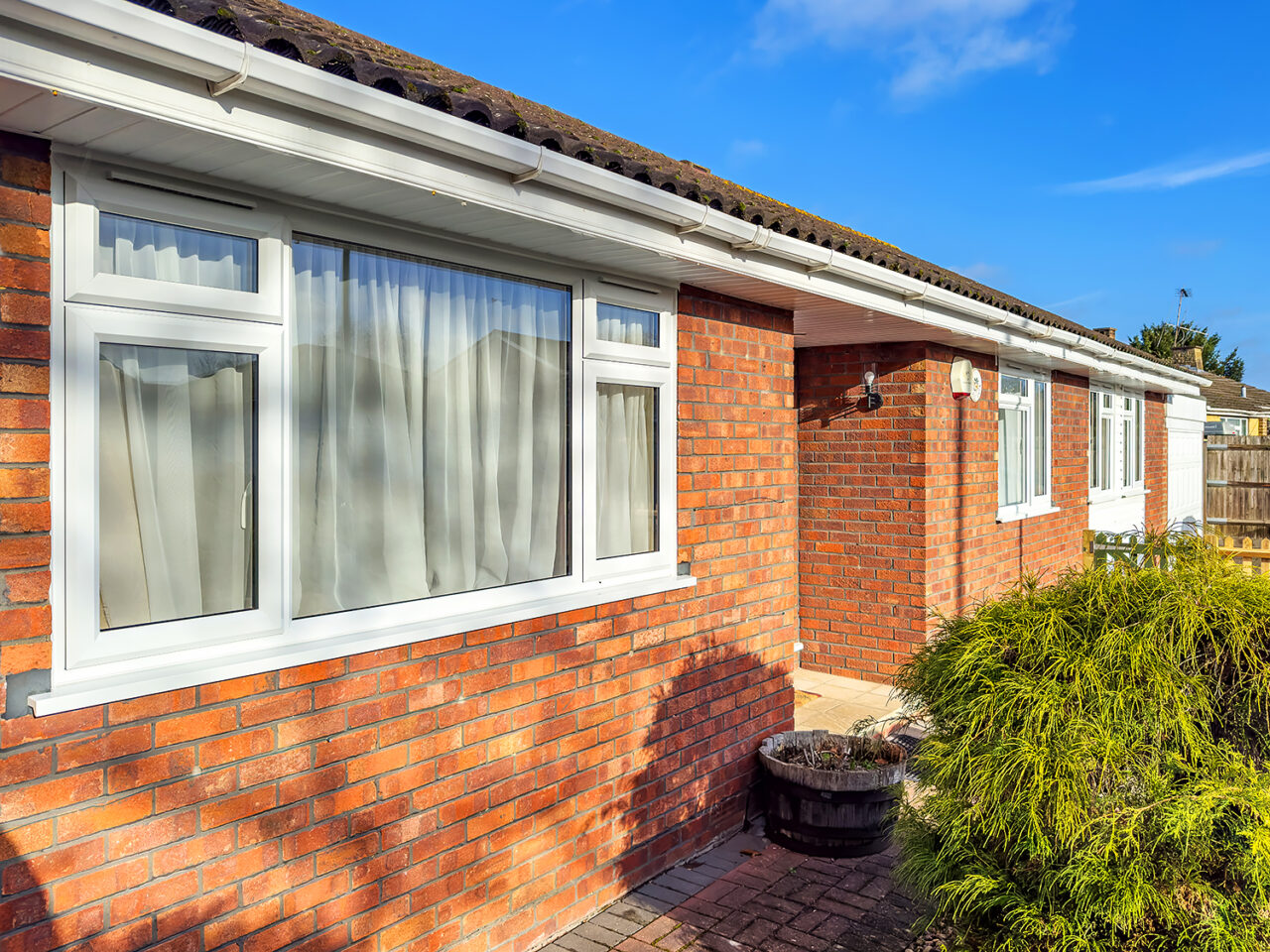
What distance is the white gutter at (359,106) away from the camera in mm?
2031

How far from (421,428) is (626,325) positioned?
1.39 m

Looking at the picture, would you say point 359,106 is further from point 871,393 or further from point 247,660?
point 871,393

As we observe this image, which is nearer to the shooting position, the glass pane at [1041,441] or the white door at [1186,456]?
the glass pane at [1041,441]

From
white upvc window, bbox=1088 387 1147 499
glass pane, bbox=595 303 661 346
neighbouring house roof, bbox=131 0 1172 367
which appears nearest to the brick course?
glass pane, bbox=595 303 661 346

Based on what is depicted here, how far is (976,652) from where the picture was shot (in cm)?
292

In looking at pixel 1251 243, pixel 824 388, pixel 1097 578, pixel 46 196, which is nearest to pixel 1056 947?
pixel 1097 578

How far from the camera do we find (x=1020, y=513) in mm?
9492

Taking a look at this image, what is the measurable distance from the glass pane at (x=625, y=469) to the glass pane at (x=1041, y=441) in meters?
6.91

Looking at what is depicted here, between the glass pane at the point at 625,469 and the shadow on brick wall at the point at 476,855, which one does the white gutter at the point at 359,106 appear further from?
the shadow on brick wall at the point at 476,855

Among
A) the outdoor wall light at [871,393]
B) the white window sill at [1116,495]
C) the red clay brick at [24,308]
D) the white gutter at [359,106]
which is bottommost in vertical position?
the white window sill at [1116,495]

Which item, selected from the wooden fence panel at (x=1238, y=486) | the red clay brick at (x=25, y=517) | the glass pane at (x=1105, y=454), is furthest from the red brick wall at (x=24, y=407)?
the wooden fence panel at (x=1238, y=486)

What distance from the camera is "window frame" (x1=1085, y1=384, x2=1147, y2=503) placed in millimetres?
12191

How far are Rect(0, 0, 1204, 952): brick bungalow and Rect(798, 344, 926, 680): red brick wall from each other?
2233 millimetres

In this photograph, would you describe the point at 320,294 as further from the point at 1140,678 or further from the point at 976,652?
the point at 1140,678
